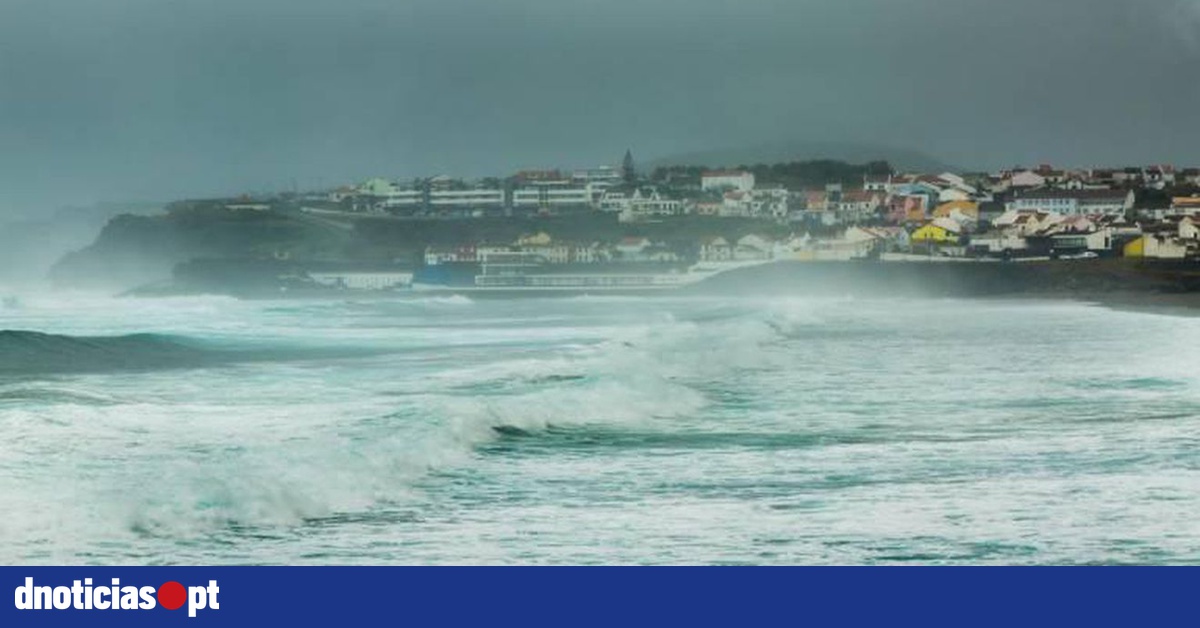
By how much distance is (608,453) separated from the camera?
29.4 feet

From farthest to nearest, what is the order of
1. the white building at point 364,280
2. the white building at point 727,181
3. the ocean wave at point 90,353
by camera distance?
the white building at point 727,181
the white building at point 364,280
the ocean wave at point 90,353

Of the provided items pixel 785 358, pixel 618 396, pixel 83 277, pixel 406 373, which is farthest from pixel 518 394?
pixel 83 277

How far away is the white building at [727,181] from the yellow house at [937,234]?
33.4 feet

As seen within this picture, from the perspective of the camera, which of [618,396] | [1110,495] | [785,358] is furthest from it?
[785,358]

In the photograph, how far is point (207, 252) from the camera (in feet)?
171

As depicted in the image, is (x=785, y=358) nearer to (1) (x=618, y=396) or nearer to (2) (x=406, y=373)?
(2) (x=406, y=373)

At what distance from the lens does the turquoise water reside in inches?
245

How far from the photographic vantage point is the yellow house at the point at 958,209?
47750 mm

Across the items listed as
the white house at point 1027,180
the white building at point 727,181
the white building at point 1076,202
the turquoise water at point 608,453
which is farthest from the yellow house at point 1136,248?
the turquoise water at point 608,453

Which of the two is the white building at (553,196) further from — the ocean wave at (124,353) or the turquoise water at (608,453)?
the turquoise water at (608,453)

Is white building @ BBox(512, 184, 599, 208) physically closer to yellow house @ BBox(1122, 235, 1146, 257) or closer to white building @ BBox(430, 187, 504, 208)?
white building @ BBox(430, 187, 504, 208)

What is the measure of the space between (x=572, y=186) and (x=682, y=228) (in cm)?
633

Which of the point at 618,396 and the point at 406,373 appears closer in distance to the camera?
the point at 618,396

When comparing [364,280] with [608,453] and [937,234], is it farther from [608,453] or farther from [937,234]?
[608,453]
